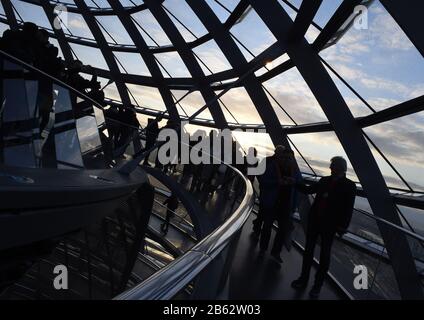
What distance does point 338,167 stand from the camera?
5668 mm

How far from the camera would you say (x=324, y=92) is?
1111 cm

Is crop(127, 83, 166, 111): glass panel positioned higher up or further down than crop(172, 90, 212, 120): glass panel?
higher up

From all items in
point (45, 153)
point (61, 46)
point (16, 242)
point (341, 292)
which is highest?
point (61, 46)

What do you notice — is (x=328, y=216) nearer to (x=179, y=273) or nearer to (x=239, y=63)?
(x=179, y=273)

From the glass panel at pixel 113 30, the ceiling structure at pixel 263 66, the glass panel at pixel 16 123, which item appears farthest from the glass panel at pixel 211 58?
the glass panel at pixel 16 123

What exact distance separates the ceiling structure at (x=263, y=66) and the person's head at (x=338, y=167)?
2799 millimetres

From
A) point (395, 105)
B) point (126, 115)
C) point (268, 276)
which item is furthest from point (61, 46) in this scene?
point (268, 276)

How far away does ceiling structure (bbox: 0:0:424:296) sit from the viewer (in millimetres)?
9711

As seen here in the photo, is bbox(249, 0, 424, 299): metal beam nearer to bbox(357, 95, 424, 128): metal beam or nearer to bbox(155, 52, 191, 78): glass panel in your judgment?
bbox(357, 95, 424, 128): metal beam

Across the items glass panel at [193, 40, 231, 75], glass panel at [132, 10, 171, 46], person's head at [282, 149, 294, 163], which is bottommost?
person's head at [282, 149, 294, 163]

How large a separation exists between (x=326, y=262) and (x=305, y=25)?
7485 millimetres

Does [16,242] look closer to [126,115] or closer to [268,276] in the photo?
[268,276]

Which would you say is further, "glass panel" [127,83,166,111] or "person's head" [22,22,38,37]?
"glass panel" [127,83,166,111]

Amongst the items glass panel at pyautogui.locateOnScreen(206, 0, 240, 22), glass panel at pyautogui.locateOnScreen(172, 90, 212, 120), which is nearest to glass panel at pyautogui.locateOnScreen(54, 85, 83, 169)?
glass panel at pyautogui.locateOnScreen(206, 0, 240, 22)
